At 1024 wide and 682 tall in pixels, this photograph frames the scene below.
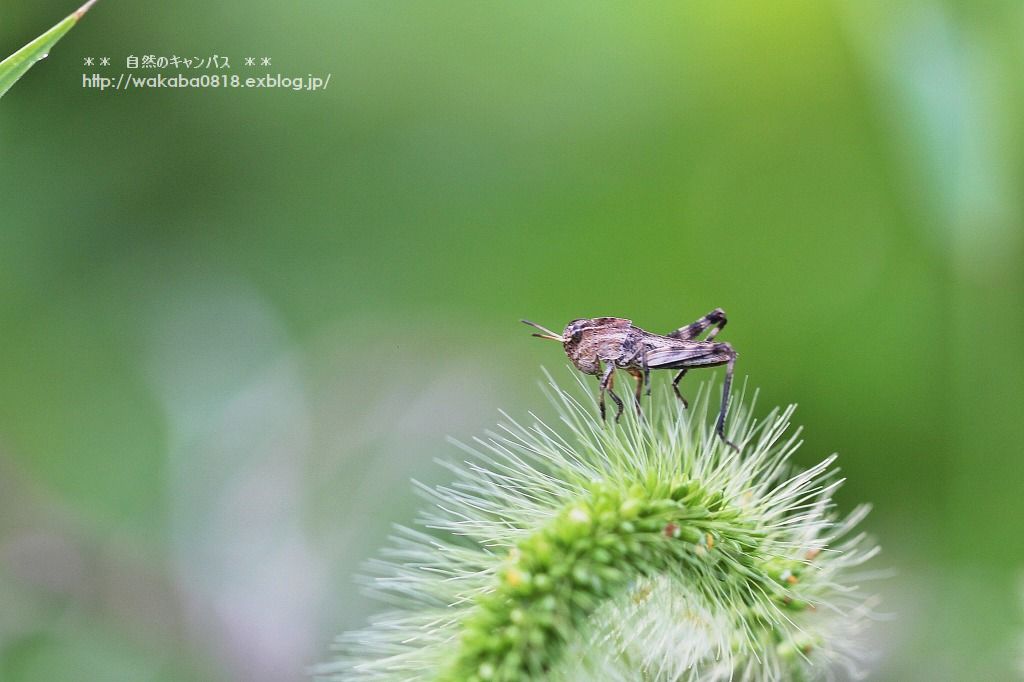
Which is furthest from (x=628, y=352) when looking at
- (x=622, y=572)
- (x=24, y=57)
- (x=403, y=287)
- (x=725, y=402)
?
(x=403, y=287)

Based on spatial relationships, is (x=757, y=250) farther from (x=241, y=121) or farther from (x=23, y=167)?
(x=23, y=167)

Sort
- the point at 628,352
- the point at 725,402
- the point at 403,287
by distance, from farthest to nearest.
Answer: the point at 403,287 < the point at 628,352 < the point at 725,402

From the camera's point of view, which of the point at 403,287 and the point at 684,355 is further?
the point at 403,287

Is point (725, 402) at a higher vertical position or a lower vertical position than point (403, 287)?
lower

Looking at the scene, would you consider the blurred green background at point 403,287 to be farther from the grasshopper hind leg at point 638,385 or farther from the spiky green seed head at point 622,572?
the spiky green seed head at point 622,572

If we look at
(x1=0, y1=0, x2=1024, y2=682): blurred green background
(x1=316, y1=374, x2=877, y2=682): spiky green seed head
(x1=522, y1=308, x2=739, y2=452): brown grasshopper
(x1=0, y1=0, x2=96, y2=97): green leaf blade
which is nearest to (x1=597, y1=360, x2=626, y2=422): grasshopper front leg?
(x1=522, y1=308, x2=739, y2=452): brown grasshopper

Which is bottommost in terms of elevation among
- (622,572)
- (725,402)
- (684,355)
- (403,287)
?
(622,572)

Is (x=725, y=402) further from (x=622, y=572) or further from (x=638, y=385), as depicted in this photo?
(x=622, y=572)

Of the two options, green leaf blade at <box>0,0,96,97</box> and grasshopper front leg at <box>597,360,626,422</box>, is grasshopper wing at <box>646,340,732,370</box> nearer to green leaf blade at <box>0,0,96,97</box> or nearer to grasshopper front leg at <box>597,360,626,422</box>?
grasshopper front leg at <box>597,360,626,422</box>

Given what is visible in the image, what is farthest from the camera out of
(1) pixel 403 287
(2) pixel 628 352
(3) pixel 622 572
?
(1) pixel 403 287
